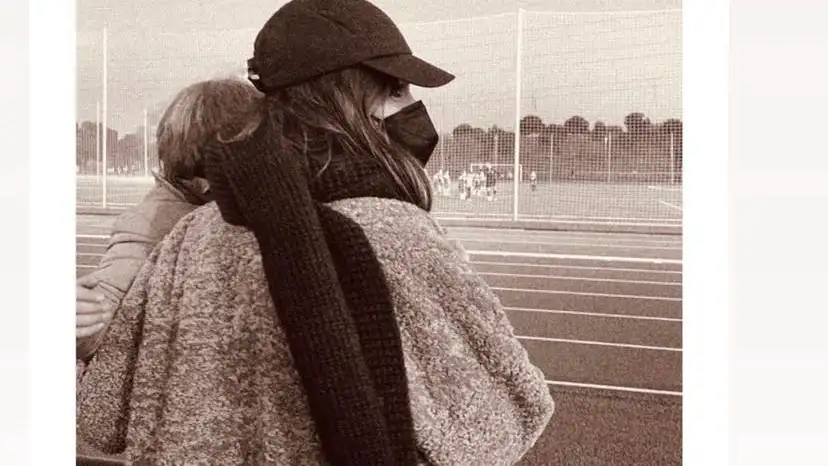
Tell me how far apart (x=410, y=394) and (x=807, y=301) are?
56 cm

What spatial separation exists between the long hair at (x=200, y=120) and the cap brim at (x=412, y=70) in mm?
156

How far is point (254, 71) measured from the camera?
3.96ft

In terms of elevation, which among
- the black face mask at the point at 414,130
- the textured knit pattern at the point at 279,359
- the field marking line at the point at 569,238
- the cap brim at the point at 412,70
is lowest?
the textured knit pattern at the point at 279,359

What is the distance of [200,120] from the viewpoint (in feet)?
4.11

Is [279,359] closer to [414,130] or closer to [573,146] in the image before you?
A: [414,130]

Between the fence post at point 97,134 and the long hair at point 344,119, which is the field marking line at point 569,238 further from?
the fence post at point 97,134

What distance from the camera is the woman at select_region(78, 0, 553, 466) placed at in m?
1.09

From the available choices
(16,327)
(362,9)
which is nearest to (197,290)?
(362,9)

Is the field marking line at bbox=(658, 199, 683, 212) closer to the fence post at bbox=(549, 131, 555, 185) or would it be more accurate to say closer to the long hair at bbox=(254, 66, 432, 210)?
the fence post at bbox=(549, 131, 555, 185)

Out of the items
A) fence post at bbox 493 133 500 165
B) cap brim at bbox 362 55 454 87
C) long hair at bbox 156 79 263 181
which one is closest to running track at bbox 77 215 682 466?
fence post at bbox 493 133 500 165

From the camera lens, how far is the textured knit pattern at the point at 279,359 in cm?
110

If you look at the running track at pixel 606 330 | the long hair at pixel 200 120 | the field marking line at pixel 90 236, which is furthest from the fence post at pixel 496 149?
the field marking line at pixel 90 236

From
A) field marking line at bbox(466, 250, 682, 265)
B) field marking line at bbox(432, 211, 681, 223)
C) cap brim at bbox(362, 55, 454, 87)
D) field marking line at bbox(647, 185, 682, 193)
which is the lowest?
field marking line at bbox(466, 250, 682, 265)

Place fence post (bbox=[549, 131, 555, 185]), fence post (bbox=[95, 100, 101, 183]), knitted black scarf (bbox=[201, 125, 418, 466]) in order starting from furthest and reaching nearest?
fence post (bbox=[95, 100, 101, 183])
fence post (bbox=[549, 131, 555, 185])
knitted black scarf (bbox=[201, 125, 418, 466])
